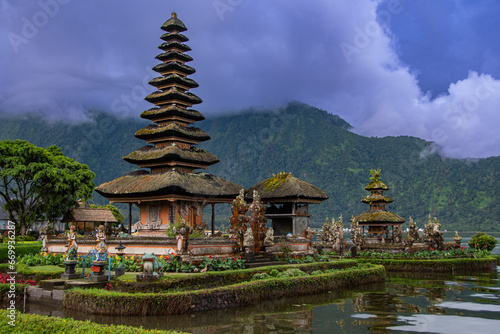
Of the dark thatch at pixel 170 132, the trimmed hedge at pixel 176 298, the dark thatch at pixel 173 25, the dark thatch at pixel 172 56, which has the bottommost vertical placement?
the trimmed hedge at pixel 176 298

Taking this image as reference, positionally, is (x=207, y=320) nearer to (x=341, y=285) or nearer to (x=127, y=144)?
(x=341, y=285)

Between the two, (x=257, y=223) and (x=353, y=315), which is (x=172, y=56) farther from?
(x=353, y=315)

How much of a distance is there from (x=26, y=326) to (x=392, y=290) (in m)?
16.2

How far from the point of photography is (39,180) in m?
37.8

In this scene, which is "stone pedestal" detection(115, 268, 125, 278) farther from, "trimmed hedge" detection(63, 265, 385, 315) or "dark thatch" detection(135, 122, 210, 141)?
"dark thatch" detection(135, 122, 210, 141)

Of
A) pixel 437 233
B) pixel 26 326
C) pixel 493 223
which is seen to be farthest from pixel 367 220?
pixel 493 223

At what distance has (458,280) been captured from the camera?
25.9 meters

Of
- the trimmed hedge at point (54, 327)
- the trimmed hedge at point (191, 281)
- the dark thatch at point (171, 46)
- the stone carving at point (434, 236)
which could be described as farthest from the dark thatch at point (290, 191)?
the trimmed hedge at point (54, 327)

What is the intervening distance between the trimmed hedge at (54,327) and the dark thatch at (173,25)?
1023 inches

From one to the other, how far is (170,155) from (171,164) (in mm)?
745

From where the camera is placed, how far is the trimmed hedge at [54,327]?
9727mm

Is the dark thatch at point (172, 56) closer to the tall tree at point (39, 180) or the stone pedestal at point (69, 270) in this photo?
the tall tree at point (39, 180)

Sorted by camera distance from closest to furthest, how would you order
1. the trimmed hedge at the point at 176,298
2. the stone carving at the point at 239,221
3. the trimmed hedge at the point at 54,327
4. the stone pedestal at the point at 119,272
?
1. the trimmed hedge at the point at 54,327
2. the trimmed hedge at the point at 176,298
3. the stone pedestal at the point at 119,272
4. the stone carving at the point at 239,221

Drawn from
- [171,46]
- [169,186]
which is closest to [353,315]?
[169,186]
